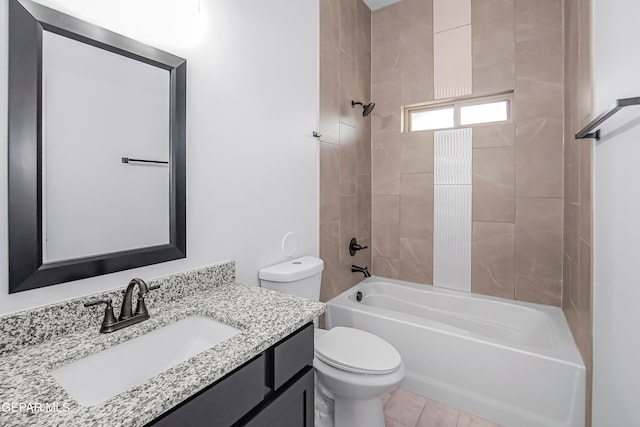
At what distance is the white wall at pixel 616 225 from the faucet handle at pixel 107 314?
160 cm

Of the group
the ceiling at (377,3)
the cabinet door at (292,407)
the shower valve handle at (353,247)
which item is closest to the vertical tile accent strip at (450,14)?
the ceiling at (377,3)

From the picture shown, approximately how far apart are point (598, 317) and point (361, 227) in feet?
5.58

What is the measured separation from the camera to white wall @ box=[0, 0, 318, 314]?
3.95 feet

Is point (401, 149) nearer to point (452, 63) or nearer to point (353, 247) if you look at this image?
point (452, 63)

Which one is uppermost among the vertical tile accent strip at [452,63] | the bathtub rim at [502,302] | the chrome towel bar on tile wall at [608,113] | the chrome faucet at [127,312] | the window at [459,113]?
the vertical tile accent strip at [452,63]

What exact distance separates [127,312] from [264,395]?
1.70 ft

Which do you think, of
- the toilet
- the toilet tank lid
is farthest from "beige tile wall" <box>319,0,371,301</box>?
the toilet

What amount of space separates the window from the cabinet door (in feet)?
7.64

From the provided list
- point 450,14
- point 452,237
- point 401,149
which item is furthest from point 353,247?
point 450,14

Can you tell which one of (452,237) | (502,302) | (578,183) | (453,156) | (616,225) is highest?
(453,156)

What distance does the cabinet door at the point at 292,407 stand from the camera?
2.80 feet

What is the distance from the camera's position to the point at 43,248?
2.87 ft

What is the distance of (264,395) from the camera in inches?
34.4

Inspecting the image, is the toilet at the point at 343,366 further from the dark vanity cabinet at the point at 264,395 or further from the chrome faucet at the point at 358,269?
the chrome faucet at the point at 358,269
